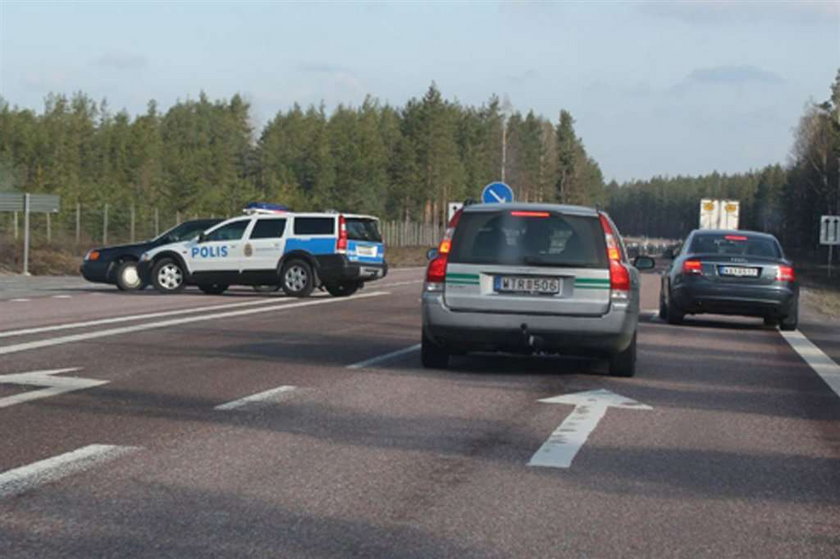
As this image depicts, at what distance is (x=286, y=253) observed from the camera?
27.0 m

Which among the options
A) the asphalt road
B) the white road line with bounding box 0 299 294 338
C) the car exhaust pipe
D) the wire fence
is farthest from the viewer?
the wire fence

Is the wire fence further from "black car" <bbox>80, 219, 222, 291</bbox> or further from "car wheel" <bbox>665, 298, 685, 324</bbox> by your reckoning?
"car wheel" <bbox>665, 298, 685, 324</bbox>

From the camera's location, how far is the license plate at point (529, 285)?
12.2m

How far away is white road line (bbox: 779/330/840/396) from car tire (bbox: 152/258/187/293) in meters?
12.5

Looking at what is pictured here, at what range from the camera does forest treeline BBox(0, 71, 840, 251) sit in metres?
104

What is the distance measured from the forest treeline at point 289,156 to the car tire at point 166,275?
179 ft

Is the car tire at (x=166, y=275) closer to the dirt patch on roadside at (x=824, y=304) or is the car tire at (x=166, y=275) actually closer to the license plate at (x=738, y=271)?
the license plate at (x=738, y=271)

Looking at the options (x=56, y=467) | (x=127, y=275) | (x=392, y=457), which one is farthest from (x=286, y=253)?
(x=56, y=467)

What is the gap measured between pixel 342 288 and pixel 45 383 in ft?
55.9

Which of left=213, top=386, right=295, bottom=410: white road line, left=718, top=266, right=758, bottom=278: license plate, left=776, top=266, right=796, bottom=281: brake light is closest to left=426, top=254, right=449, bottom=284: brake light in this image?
left=213, top=386, right=295, bottom=410: white road line

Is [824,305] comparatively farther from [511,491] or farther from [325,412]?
[511,491]

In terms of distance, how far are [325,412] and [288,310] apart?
493 inches

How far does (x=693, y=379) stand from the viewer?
13047mm

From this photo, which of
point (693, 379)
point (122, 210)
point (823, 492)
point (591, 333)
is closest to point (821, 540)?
point (823, 492)
